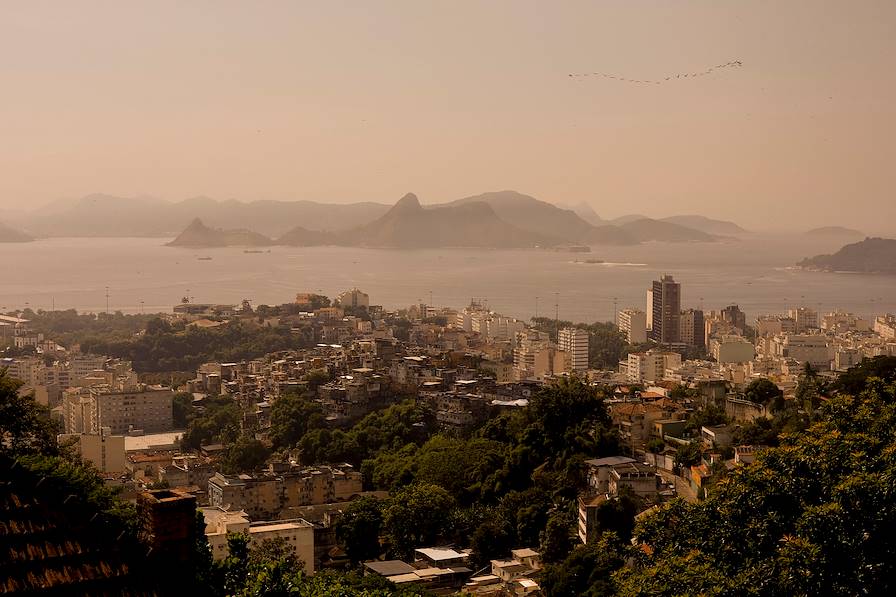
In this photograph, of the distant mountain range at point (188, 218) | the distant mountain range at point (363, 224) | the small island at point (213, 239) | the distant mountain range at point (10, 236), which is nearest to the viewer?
the distant mountain range at point (10, 236)

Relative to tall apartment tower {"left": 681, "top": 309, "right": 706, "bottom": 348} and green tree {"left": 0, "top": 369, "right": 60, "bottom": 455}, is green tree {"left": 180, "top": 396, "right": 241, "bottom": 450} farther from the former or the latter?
tall apartment tower {"left": 681, "top": 309, "right": 706, "bottom": 348}

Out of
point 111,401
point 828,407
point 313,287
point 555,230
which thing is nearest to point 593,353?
point 111,401

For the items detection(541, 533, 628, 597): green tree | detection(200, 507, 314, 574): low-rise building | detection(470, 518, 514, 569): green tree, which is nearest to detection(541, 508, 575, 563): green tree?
detection(470, 518, 514, 569): green tree

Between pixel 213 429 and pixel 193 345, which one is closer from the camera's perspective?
pixel 213 429

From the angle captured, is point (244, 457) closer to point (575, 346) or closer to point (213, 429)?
point (213, 429)

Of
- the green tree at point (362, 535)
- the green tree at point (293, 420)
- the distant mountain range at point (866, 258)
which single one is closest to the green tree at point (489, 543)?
the green tree at point (362, 535)

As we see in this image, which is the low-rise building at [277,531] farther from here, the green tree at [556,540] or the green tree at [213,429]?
the green tree at [213,429]

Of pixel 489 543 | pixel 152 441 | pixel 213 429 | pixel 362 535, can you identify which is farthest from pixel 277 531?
pixel 152 441
